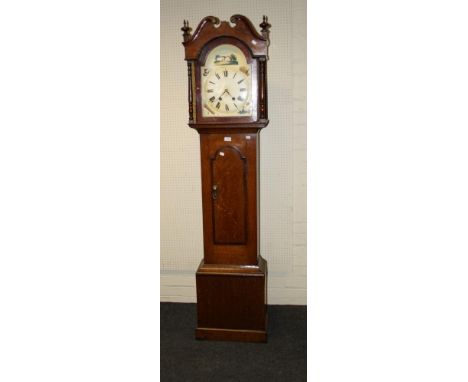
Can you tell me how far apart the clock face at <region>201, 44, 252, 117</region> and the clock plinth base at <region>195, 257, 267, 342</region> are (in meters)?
1.11

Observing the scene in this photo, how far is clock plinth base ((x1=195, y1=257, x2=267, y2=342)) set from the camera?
2637 millimetres

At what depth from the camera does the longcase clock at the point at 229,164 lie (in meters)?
2.52

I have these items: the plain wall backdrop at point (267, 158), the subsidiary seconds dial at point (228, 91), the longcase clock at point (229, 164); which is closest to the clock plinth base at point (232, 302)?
the longcase clock at point (229, 164)

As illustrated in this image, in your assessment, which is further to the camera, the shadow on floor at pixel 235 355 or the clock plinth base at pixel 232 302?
the clock plinth base at pixel 232 302

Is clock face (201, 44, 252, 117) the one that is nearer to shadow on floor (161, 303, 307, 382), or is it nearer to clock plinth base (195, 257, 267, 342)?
clock plinth base (195, 257, 267, 342)

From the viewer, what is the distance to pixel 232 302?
2.66 metres

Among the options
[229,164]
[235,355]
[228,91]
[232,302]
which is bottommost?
[235,355]

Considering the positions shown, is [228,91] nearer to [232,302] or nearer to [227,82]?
[227,82]

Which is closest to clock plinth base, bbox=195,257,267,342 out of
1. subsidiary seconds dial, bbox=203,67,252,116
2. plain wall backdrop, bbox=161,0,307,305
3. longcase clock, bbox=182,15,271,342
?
longcase clock, bbox=182,15,271,342

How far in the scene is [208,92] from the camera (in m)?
2.57

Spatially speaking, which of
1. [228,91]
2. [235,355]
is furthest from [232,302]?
[228,91]

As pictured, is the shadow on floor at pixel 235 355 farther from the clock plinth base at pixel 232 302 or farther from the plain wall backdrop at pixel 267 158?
the plain wall backdrop at pixel 267 158

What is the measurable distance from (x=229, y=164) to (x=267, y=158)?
0.74m
